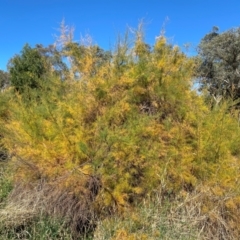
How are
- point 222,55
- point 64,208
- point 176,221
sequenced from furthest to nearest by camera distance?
point 222,55 < point 64,208 < point 176,221

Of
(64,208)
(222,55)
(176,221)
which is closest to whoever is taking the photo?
(176,221)

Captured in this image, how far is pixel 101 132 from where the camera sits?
3697 millimetres

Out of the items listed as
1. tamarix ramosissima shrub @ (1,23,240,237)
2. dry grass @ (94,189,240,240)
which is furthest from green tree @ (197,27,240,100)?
dry grass @ (94,189,240,240)

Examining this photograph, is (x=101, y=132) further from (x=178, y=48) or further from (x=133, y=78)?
Answer: (x=178, y=48)

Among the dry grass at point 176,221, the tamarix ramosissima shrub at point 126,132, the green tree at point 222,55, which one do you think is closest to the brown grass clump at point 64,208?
the tamarix ramosissima shrub at point 126,132

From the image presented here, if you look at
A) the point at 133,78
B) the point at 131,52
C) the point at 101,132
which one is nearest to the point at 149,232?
the point at 101,132

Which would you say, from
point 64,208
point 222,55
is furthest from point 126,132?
point 222,55

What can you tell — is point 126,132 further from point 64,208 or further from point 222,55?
point 222,55

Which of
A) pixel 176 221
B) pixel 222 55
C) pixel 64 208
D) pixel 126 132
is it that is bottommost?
pixel 64 208

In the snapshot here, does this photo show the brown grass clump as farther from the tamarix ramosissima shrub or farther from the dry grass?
the dry grass

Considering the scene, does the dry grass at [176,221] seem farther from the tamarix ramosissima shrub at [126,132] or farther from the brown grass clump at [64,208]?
the brown grass clump at [64,208]

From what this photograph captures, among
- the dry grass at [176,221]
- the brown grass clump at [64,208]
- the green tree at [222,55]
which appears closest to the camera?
the dry grass at [176,221]

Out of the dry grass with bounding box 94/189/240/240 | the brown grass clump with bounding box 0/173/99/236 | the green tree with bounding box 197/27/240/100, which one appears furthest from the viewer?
the green tree with bounding box 197/27/240/100

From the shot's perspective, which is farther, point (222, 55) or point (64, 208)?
point (222, 55)
